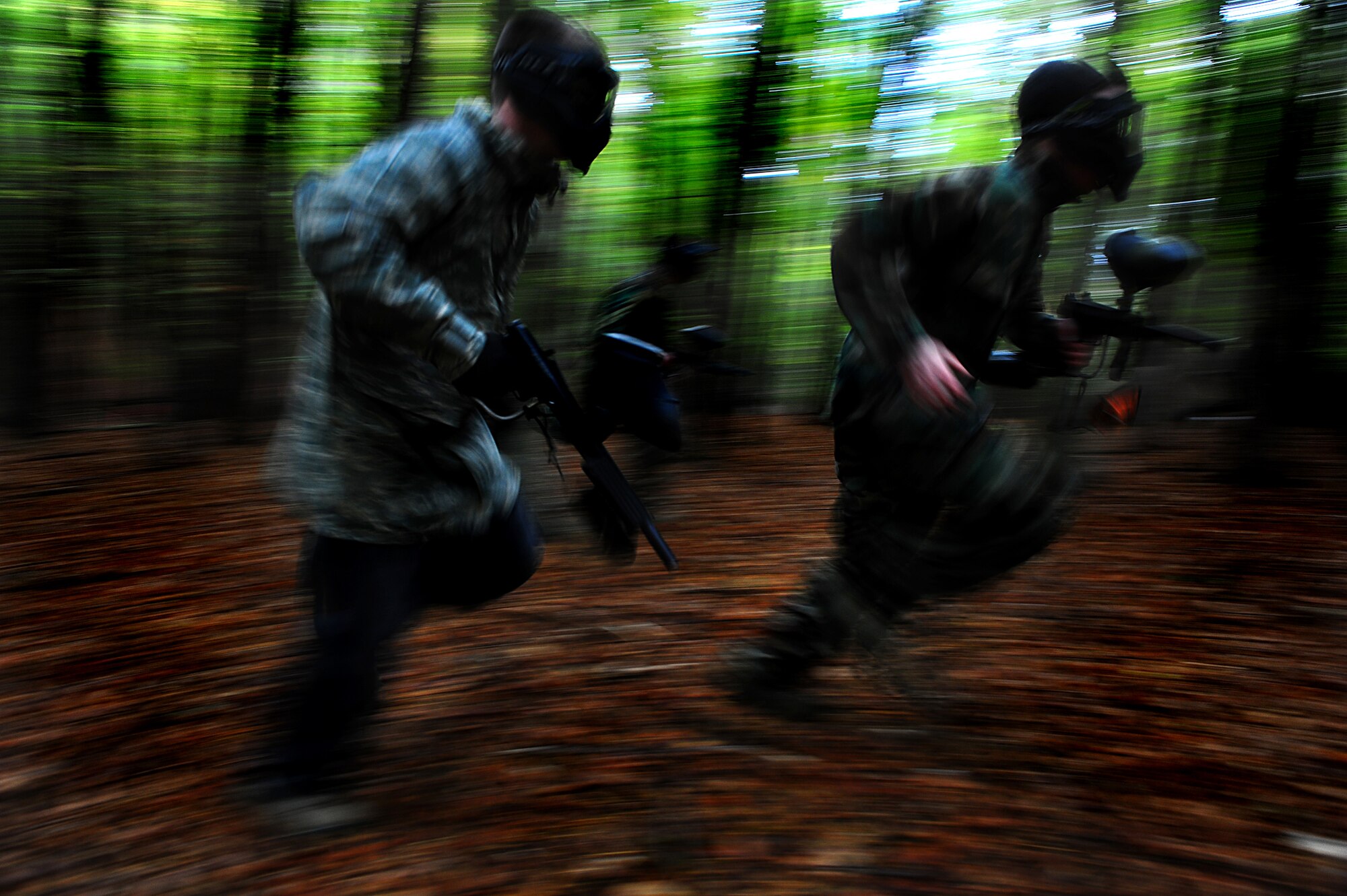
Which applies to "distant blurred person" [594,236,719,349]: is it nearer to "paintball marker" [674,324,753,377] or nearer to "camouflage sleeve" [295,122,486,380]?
"paintball marker" [674,324,753,377]

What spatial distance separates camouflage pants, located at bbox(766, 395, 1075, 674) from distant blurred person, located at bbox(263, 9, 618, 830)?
885 mm

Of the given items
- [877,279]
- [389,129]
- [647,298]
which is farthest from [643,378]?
[389,129]

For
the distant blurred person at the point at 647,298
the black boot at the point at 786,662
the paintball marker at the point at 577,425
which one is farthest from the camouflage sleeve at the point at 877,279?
the distant blurred person at the point at 647,298

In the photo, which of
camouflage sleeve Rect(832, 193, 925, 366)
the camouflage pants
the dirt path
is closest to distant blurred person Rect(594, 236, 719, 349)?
the dirt path

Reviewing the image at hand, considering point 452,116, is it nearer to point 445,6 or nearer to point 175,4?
point 445,6

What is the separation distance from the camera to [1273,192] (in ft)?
16.0

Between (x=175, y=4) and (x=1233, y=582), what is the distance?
6.40m

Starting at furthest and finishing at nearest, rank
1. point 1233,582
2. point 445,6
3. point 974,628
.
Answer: point 445,6, point 1233,582, point 974,628

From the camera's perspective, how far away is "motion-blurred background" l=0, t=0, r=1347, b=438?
19.4 feet

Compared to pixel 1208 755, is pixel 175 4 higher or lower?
higher

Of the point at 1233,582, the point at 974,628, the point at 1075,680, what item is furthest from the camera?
the point at 1233,582

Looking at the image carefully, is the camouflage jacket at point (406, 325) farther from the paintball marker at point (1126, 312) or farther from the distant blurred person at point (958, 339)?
the paintball marker at point (1126, 312)

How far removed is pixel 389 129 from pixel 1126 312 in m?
4.85

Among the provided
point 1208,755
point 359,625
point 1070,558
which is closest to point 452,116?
point 359,625
